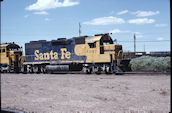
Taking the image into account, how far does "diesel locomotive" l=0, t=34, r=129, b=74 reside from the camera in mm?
19188

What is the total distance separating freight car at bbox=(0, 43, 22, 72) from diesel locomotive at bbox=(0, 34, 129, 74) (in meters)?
0.95

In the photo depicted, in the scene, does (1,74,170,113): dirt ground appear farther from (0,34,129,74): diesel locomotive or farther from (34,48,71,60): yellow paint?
(34,48,71,60): yellow paint

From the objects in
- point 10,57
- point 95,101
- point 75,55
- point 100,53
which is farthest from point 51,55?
point 95,101

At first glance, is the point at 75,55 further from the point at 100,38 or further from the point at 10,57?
the point at 10,57

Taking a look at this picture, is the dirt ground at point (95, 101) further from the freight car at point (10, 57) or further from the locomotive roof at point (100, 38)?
the freight car at point (10, 57)

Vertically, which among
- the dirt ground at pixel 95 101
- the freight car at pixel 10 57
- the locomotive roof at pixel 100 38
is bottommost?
the dirt ground at pixel 95 101

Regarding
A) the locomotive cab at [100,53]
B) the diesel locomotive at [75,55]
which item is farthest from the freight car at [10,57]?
the locomotive cab at [100,53]

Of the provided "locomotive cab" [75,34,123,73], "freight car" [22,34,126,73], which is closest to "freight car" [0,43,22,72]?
"freight car" [22,34,126,73]

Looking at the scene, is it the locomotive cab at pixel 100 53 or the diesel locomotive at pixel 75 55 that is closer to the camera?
the locomotive cab at pixel 100 53

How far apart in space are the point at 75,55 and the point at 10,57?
979 centimetres

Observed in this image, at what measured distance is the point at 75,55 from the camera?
2111cm

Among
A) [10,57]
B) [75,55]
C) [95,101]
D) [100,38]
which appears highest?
[100,38]

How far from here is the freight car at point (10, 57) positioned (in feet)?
84.7

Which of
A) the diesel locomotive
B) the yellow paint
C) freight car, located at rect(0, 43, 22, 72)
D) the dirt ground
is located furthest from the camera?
freight car, located at rect(0, 43, 22, 72)
